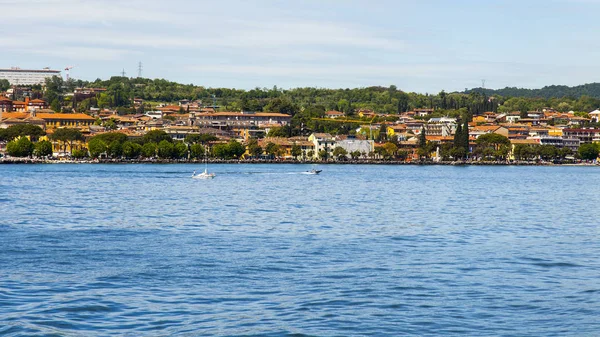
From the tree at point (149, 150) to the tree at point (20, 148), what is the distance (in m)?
10.7

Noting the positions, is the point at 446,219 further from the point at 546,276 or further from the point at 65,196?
the point at 65,196

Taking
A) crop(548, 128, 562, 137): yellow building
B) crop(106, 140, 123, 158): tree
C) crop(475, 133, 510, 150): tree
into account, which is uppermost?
crop(548, 128, 562, 137): yellow building

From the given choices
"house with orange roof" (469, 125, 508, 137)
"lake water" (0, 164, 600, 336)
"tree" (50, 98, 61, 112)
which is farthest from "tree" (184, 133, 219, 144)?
"lake water" (0, 164, 600, 336)

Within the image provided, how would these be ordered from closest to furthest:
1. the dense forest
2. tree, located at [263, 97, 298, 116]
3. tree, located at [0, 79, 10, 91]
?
tree, located at [263, 97, 298, 116] → the dense forest → tree, located at [0, 79, 10, 91]

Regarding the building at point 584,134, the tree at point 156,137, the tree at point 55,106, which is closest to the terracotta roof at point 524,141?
the building at point 584,134

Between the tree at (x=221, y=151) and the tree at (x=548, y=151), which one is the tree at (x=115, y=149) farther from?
the tree at (x=548, y=151)

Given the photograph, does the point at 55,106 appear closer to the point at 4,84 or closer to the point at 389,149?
the point at 4,84

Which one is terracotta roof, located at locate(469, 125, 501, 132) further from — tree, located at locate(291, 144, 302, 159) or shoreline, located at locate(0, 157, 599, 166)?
tree, located at locate(291, 144, 302, 159)

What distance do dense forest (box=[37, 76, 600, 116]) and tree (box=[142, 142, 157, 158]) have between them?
136ft

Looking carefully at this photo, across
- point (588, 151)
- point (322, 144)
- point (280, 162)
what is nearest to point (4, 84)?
point (322, 144)

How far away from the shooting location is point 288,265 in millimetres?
15562

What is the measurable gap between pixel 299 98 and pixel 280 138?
65.5m

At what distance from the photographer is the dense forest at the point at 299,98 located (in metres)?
149

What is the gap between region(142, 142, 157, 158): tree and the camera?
309 ft
